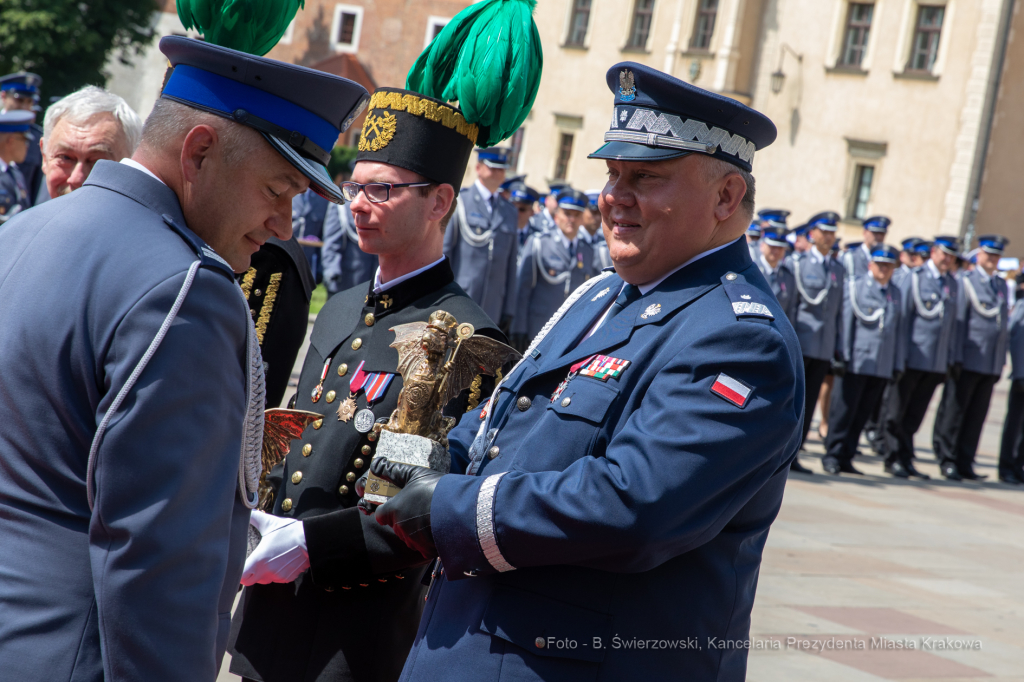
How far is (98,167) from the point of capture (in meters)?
1.80

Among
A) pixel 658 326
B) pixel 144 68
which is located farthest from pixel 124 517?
pixel 144 68

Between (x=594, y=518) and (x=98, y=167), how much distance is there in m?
1.04

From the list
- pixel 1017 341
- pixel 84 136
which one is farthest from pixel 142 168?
pixel 1017 341

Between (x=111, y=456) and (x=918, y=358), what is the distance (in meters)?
11.7

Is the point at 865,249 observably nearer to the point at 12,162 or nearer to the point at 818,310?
the point at 818,310

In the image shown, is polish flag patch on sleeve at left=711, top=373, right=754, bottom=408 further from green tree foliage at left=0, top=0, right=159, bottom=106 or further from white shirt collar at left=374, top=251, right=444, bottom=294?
green tree foliage at left=0, top=0, right=159, bottom=106

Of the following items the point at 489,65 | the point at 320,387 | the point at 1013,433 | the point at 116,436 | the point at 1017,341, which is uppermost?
the point at 489,65

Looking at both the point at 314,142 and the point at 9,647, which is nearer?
the point at 9,647

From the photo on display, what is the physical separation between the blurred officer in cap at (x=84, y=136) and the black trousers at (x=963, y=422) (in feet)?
34.8

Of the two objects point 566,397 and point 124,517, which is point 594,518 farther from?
point 124,517

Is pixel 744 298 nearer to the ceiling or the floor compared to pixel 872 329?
nearer to the ceiling

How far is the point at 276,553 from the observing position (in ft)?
8.09

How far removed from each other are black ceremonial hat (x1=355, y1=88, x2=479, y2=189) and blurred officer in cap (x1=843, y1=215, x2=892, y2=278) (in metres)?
10.4

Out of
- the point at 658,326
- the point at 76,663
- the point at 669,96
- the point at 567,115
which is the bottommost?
the point at 76,663
